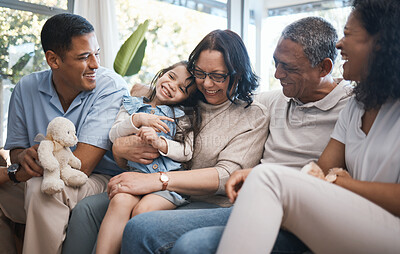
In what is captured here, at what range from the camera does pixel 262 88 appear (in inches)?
179

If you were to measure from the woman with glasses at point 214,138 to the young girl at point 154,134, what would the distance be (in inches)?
→ 1.8

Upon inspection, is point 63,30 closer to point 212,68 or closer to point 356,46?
point 212,68

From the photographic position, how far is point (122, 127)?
1782 millimetres

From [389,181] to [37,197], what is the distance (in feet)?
4.31

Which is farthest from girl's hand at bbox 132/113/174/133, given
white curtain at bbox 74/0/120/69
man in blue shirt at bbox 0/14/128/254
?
white curtain at bbox 74/0/120/69

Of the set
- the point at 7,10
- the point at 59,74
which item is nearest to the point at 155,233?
the point at 59,74

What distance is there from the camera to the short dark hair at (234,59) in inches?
68.4

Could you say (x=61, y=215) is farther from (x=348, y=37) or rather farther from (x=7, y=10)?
(x=7, y=10)

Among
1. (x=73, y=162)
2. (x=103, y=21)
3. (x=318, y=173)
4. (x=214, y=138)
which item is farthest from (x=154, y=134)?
(x=103, y=21)

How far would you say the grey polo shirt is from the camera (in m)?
1.62

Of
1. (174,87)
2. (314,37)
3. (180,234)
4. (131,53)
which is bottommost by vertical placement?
(180,234)

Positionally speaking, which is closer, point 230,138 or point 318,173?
point 318,173

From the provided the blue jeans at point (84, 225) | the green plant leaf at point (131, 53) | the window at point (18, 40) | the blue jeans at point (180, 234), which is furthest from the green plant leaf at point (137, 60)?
the blue jeans at point (180, 234)

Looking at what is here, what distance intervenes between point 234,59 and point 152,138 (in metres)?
0.49
